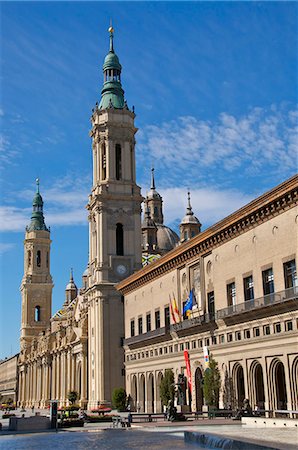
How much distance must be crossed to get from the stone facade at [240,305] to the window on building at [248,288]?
68 millimetres

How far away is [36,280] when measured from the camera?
5969 inches

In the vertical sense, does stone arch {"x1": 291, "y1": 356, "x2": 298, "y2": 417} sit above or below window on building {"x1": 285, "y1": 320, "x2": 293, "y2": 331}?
below

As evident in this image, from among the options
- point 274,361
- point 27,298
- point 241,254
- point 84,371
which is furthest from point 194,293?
point 27,298

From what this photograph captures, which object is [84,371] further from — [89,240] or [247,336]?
[247,336]

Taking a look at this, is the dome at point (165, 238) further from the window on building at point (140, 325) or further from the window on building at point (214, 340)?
the window on building at point (214, 340)

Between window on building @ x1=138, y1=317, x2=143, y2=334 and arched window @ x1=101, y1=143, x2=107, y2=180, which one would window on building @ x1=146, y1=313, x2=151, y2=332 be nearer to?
window on building @ x1=138, y1=317, x2=143, y2=334

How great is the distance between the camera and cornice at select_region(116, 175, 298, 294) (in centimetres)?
3800

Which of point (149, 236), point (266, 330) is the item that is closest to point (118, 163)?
point (149, 236)

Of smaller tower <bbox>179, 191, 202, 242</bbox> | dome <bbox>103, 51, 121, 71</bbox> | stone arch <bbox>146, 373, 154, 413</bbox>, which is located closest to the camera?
stone arch <bbox>146, 373, 154, 413</bbox>

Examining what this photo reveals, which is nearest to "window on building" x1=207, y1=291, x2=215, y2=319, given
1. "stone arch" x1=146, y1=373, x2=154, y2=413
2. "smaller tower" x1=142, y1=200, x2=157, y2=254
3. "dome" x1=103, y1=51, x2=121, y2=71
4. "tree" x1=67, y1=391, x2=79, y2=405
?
"stone arch" x1=146, y1=373, x2=154, y2=413

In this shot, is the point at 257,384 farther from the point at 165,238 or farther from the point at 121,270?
the point at 165,238

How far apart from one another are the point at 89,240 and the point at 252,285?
43.8 meters

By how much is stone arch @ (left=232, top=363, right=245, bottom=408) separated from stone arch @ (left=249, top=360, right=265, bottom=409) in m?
1.77

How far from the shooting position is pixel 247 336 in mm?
42469
